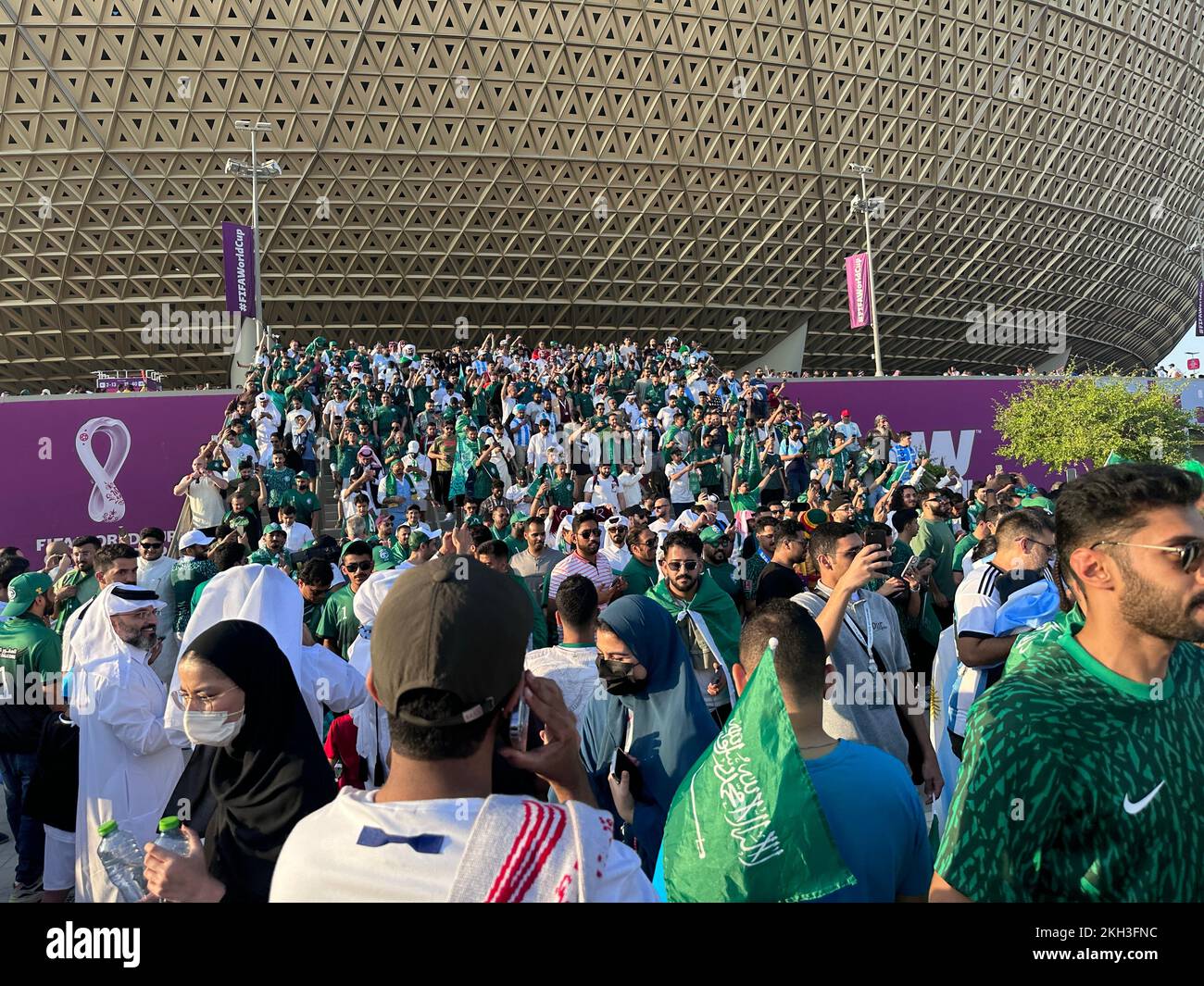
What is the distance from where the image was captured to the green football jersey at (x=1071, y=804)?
1795 mm

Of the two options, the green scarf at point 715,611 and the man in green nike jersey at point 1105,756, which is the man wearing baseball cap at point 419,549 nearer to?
the green scarf at point 715,611

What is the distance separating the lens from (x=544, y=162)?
34.8 meters

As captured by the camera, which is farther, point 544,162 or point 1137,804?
point 544,162

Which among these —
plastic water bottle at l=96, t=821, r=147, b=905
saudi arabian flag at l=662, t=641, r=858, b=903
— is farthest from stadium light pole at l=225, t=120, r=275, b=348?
saudi arabian flag at l=662, t=641, r=858, b=903

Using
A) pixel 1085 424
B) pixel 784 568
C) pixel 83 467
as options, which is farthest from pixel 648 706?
pixel 1085 424

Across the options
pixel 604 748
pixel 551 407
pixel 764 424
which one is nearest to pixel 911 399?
pixel 764 424

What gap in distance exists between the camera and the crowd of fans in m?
1.59

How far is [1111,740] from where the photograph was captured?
72.9 inches

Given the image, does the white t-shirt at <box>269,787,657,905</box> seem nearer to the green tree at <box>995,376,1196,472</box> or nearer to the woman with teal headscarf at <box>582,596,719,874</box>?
the woman with teal headscarf at <box>582,596,719,874</box>

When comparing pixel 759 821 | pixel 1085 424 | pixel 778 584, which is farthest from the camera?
pixel 1085 424

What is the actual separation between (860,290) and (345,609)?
27.8 meters

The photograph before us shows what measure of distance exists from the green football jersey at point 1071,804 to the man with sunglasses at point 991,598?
2359 millimetres

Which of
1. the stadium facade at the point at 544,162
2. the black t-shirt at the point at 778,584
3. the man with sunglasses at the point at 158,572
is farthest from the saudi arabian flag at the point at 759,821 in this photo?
the stadium facade at the point at 544,162

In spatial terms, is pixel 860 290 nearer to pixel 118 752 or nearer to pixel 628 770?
pixel 118 752
